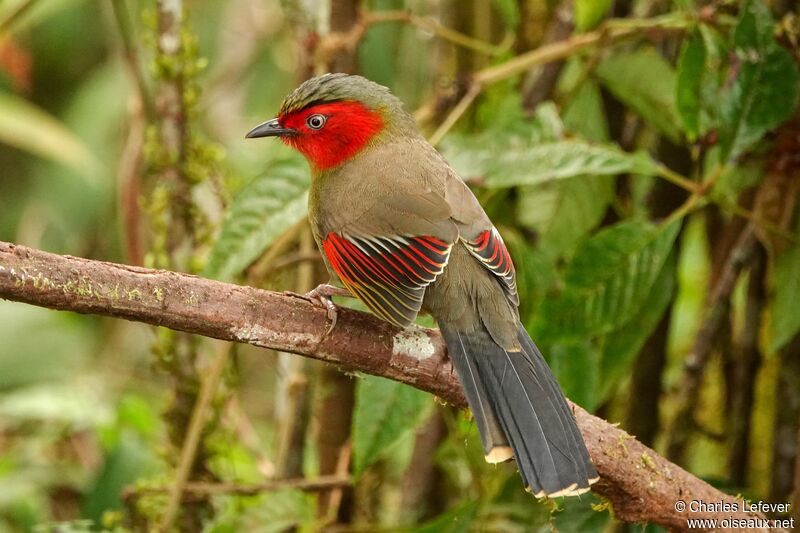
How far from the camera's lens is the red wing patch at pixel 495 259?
285cm

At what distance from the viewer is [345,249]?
2902 mm

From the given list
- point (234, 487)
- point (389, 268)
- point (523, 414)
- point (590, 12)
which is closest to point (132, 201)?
point (234, 487)

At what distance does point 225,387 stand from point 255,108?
305 centimetres

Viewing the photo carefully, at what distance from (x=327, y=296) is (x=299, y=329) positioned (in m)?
0.38

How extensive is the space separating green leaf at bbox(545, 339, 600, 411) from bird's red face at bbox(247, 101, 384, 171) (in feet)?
3.19

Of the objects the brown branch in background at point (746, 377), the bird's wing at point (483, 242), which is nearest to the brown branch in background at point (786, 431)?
the brown branch in background at point (746, 377)

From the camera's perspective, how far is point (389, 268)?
2.76m

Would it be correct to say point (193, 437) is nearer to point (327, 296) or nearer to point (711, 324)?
point (327, 296)

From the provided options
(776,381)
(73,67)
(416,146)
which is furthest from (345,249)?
(73,67)

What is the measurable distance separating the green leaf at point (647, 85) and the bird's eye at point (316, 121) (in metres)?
1.06

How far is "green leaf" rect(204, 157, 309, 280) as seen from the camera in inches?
120

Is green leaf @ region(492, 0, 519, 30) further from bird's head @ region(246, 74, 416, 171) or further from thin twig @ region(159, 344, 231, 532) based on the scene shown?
thin twig @ region(159, 344, 231, 532)

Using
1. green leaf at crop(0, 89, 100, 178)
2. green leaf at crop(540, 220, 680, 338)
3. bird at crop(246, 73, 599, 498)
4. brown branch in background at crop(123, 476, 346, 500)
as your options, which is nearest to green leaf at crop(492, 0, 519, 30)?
bird at crop(246, 73, 599, 498)

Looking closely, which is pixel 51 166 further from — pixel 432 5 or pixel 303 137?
pixel 303 137
